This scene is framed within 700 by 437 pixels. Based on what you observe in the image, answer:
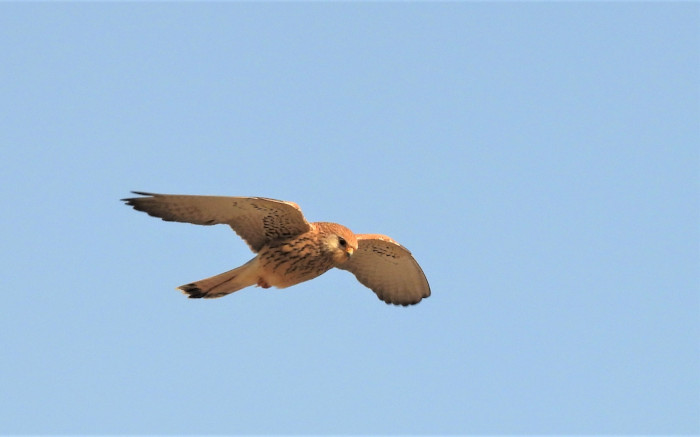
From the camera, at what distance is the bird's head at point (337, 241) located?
1155 centimetres

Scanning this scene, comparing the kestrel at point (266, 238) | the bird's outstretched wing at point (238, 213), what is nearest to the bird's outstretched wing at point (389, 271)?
the kestrel at point (266, 238)

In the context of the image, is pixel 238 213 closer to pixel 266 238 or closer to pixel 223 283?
pixel 266 238

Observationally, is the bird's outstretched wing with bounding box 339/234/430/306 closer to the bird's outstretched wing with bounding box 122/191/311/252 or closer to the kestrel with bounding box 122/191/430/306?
the kestrel with bounding box 122/191/430/306

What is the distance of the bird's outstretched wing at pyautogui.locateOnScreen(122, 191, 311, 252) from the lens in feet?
35.6

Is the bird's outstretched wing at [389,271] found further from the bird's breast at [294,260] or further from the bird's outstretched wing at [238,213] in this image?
the bird's outstretched wing at [238,213]

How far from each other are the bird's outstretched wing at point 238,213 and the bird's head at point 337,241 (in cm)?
24

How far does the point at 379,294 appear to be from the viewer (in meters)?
13.8

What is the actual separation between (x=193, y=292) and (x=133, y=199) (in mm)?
1629

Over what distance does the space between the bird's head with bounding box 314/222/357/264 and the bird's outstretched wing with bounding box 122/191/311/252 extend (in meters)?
0.24

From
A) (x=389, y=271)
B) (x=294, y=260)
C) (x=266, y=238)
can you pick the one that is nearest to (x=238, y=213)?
(x=266, y=238)

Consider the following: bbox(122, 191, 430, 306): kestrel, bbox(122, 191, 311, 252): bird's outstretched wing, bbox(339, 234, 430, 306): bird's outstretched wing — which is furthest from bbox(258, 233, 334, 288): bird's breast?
bbox(339, 234, 430, 306): bird's outstretched wing

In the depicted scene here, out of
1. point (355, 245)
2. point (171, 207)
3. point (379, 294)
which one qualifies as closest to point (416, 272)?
point (379, 294)

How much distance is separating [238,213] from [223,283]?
1.01 m

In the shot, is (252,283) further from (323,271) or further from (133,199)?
(133,199)
